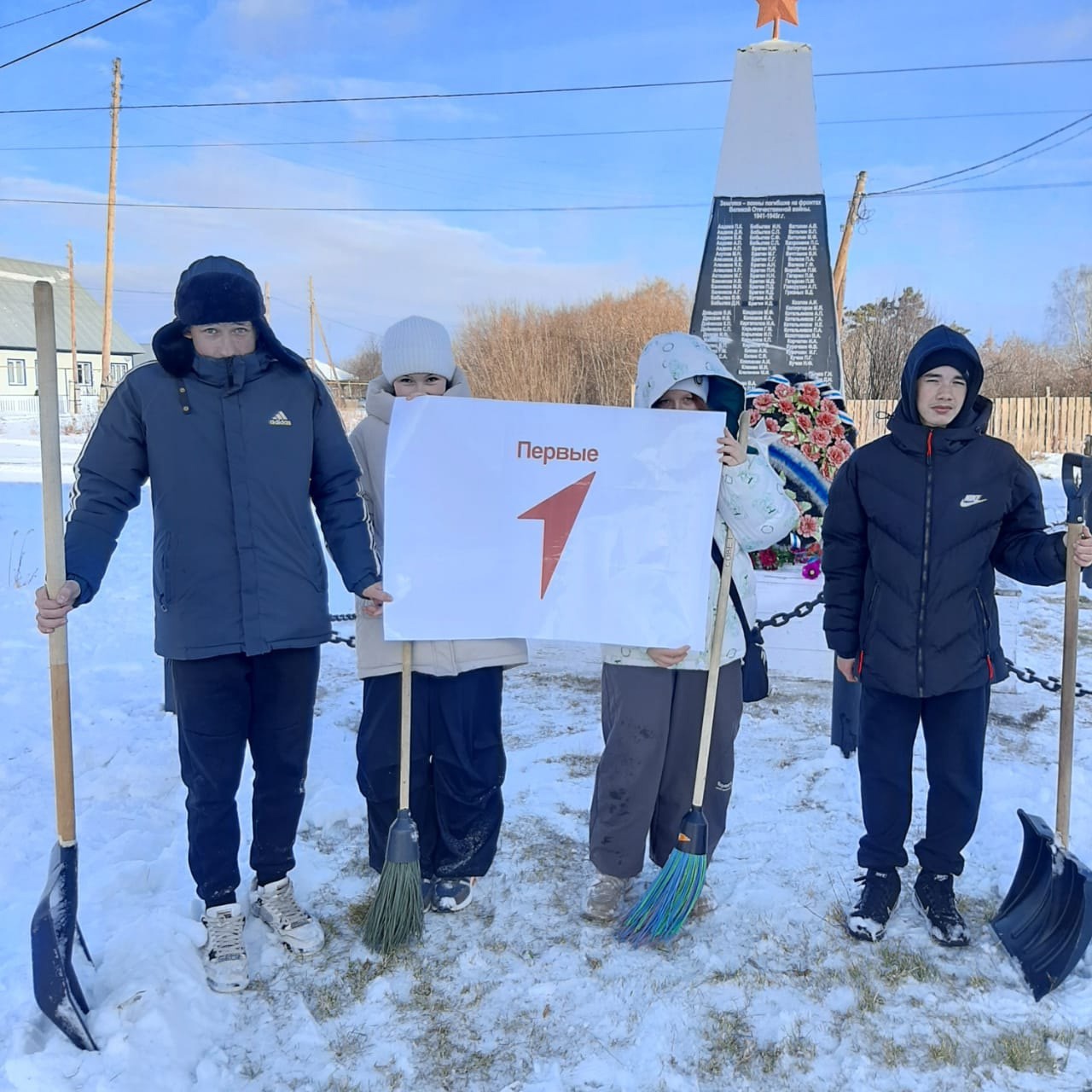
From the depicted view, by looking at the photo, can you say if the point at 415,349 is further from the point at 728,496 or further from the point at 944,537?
the point at 944,537

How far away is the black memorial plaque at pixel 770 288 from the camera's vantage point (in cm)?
608

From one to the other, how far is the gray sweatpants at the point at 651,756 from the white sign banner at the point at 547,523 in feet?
0.61

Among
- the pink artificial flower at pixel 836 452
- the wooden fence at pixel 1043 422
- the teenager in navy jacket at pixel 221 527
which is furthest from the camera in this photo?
the wooden fence at pixel 1043 422

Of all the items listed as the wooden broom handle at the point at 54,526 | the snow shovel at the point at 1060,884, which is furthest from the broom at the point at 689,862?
the wooden broom handle at the point at 54,526

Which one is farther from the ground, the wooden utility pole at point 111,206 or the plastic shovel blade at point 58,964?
the wooden utility pole at point 111,206

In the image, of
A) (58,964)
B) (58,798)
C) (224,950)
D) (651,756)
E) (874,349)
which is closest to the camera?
(58,964)

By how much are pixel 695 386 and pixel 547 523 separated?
2.07ft

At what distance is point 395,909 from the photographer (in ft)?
8.87

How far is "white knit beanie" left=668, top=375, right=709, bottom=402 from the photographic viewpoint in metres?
2.74

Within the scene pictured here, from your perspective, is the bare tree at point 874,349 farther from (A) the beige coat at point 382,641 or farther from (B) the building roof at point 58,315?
(B) the building roof at point 58,315

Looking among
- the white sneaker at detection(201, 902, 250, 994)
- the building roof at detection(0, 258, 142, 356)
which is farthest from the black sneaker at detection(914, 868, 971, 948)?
the building roof at detection(0, 258, 142, 356)

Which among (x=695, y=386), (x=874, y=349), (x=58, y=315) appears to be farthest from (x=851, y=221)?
(x=58, y=315)

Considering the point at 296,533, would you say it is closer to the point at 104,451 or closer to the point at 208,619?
the point at 208,619

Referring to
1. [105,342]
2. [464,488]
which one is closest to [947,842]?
[464,488]
